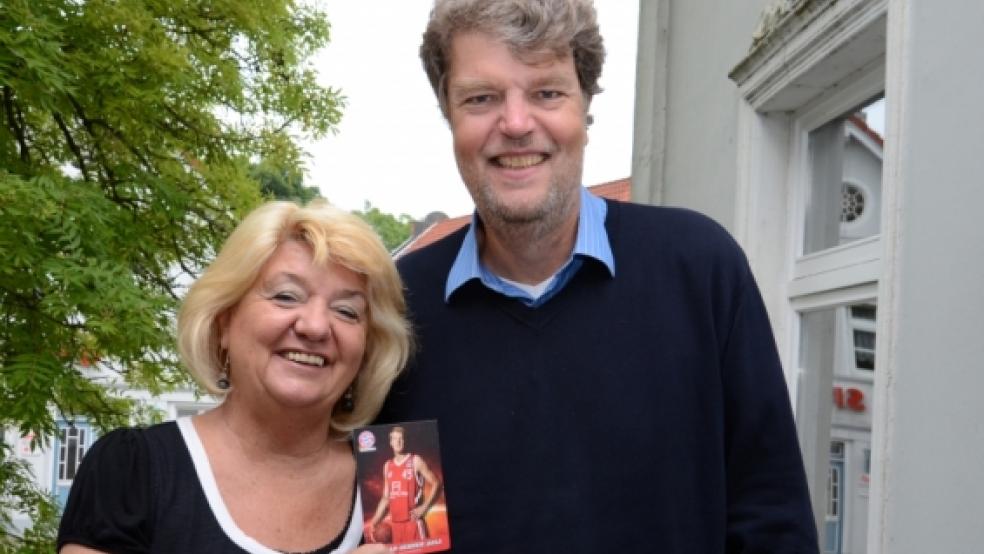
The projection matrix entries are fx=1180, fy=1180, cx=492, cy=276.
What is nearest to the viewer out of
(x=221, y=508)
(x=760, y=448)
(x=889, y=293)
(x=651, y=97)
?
(x=760, y=448)

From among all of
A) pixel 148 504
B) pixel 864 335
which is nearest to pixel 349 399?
pixel 148 504

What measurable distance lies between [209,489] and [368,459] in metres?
0.37

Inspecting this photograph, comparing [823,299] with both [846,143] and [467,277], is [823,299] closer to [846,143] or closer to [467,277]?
[846,143]

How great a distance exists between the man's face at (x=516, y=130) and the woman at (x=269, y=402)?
0.32 metres

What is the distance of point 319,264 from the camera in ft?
8.38

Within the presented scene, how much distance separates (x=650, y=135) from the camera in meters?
7.07

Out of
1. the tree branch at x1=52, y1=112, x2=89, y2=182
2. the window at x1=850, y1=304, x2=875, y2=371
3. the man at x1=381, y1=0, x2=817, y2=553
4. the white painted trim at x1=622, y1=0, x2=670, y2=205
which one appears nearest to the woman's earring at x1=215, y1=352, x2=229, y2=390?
the man at x1=381, y1=0, x2=817, y2=553

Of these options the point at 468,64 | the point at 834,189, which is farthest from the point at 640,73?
the point at 468,64

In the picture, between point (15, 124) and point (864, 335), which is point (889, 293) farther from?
point (15, 124)

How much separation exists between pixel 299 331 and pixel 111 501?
0.51 meters

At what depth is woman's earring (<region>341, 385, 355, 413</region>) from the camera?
8.95ft

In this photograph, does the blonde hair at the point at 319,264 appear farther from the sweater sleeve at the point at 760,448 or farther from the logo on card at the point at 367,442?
the sweater sleeve at the point at 760,448

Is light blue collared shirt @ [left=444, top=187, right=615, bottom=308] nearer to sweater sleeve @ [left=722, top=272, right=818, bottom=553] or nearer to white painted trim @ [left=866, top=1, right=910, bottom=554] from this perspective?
sweater sleeve @ [left=722, top=272, right=818, bottom=553]

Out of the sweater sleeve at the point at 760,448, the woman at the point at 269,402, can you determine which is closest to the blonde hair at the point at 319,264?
the woman at the point at 269,402
